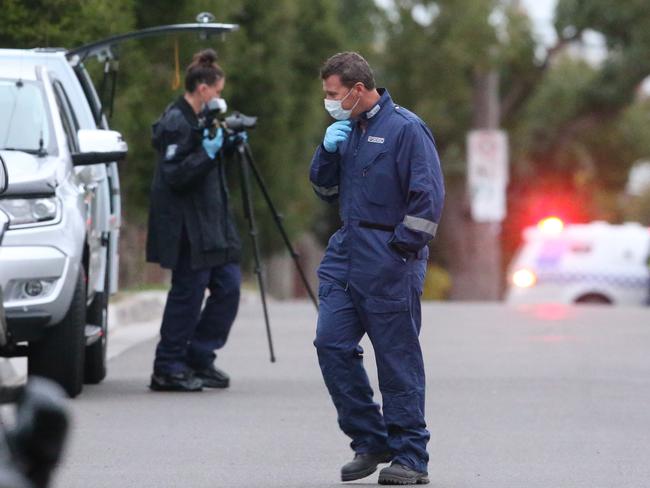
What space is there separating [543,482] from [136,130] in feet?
38.4

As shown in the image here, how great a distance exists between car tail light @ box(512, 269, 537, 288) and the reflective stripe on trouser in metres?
20.2

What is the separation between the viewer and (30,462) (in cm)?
382

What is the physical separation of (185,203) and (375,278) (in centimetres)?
370

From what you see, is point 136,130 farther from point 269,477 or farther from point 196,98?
point 269,477

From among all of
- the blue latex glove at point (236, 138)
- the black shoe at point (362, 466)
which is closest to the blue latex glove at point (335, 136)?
the black shoe at point (362, 466)

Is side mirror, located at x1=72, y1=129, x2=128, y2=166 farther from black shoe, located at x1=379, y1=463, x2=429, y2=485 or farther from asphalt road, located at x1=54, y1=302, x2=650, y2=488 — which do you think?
black shoe, located at x1=379, y1=463, x2=429, y2=485

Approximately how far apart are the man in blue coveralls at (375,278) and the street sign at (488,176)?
2433 centimetres

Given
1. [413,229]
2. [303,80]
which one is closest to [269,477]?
[413,229]

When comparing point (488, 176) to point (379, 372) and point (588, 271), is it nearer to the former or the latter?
point (588, 271)

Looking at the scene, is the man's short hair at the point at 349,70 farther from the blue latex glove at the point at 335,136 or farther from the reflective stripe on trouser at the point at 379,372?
the reflective stripe on trouser at the point at 379,372

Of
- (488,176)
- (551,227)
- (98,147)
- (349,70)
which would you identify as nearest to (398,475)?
(349,70)

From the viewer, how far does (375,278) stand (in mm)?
7504

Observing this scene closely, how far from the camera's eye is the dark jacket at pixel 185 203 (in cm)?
1091

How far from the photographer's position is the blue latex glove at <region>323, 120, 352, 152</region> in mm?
7633
